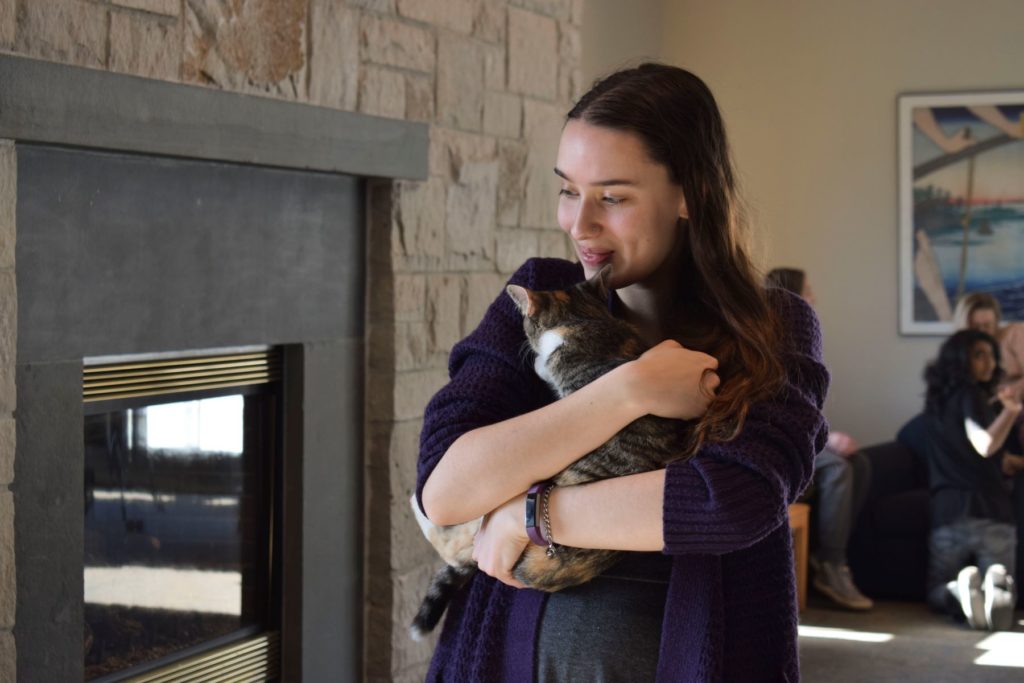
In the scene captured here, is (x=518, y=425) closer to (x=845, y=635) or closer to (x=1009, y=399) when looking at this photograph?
(x=845, y=635)

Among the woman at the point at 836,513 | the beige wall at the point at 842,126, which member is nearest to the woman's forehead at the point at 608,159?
the woman at the point at 836,513

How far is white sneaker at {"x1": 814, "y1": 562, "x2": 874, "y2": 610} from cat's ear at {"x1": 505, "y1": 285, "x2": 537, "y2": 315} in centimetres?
442

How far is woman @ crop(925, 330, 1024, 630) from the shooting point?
5273mm

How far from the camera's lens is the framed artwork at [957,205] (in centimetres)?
640

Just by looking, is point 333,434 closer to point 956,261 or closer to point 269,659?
point 269,659

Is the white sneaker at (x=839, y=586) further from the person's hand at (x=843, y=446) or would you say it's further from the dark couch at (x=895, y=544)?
the person's hand at (x=843, y=446)

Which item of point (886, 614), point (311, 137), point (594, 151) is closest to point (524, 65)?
point (311, 137)

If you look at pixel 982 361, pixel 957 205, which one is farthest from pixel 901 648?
pixel 957 205

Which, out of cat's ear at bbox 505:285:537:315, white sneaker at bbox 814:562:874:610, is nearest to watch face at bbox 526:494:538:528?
cat's ear at bbox 505:285:537:315

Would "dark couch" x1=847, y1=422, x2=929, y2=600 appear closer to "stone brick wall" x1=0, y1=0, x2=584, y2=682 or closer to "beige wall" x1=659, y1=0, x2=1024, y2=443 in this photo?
"beige wall" x1=659, y1=0, x2=1024, y2=443

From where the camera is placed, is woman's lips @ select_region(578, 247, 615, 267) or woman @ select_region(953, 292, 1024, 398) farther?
woman @ select_region(953, 292, 1024, 398)

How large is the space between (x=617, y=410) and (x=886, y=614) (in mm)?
4547

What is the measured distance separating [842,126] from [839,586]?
255 centimetres

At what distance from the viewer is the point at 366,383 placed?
312cm
